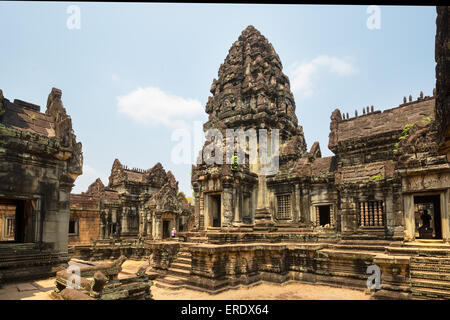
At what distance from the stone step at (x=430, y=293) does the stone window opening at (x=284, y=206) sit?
863 cm

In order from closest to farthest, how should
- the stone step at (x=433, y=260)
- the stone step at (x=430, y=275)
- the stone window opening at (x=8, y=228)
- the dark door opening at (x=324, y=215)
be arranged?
1. the stone step at (x=430, y=275)
2. the stone step at (x=433, y=260)
3. the dark door opening at (x=324, y=215)
4. the stone window opening at (x=8, y=228)

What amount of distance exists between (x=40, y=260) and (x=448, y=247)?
13.4 metres

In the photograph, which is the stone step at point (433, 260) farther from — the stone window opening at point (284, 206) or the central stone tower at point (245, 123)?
the stone window opening at point (284, 206)

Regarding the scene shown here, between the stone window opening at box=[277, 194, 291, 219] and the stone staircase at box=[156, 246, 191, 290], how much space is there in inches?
253

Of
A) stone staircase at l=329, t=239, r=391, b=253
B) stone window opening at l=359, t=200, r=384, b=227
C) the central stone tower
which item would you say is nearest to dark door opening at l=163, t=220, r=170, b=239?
the central stone tower

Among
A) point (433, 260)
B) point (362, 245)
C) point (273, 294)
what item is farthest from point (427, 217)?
point (273, 294)

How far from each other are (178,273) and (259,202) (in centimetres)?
690

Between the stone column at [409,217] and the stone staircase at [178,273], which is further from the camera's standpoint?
the stone staircase at [178,273]

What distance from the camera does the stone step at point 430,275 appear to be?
31.6 ft

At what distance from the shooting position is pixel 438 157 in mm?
11141

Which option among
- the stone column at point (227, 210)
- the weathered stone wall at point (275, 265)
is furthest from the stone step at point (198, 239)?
the weathered stone wall at point (275, 265)

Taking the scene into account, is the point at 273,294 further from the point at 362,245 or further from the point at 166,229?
the point at 166,229

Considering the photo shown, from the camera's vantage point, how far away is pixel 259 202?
18719 mm
